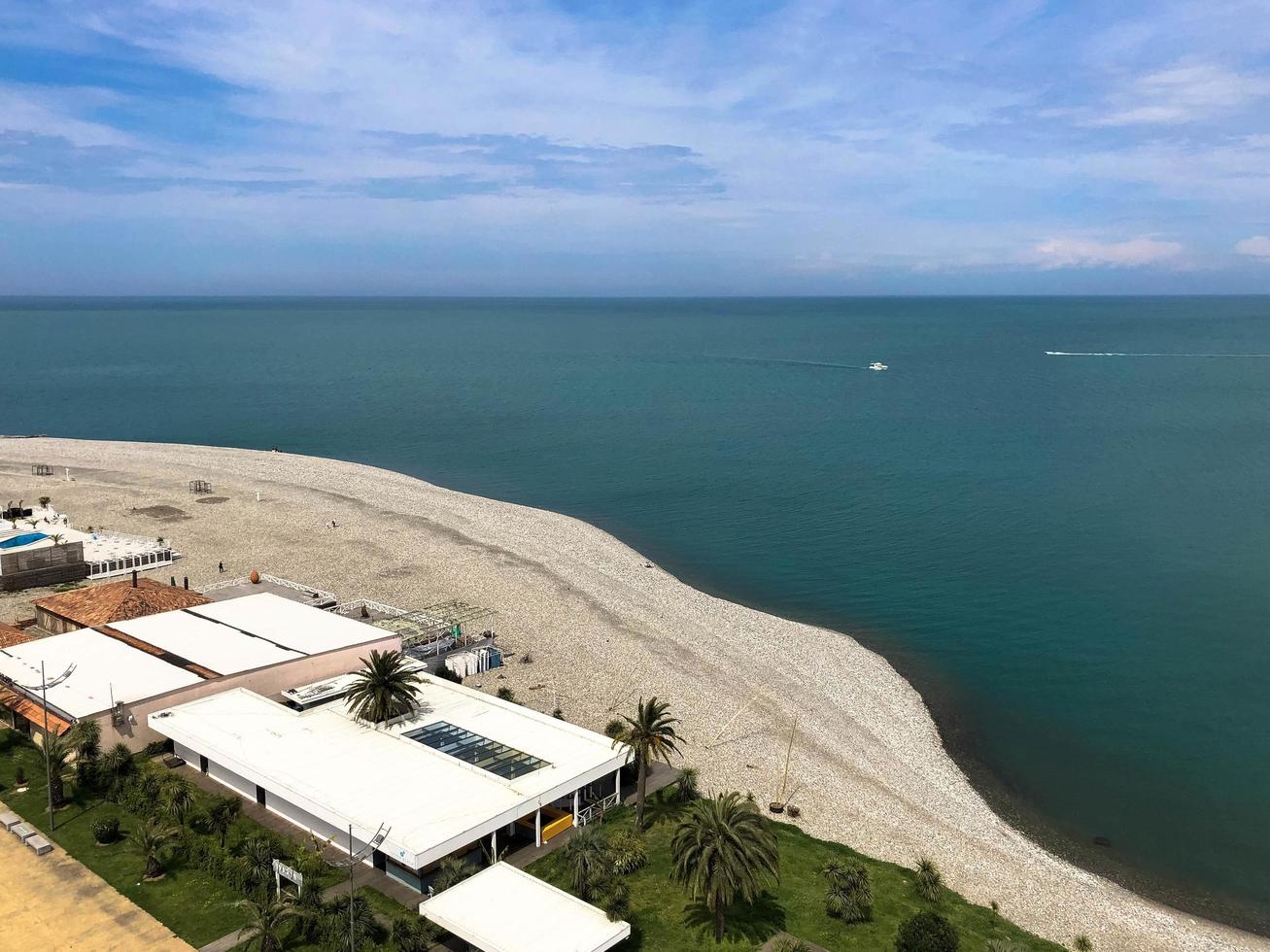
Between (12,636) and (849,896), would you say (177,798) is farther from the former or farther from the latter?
(849,896)

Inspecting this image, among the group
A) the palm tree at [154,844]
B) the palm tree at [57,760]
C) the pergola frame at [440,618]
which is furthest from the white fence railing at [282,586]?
the palm tree at [154,844]

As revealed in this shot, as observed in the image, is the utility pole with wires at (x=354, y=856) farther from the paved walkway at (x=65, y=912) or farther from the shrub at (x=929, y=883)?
the shrub at (x=929, y=883)

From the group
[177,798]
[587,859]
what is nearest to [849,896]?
[587,859]

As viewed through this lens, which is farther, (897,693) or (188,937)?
(897,693)

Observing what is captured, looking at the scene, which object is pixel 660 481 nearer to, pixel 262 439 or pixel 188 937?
pixel 262 439

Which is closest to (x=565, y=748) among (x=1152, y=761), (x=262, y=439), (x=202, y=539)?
(x=1152, y=761)

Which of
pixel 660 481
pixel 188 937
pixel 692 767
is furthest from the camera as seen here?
pixel 660 481
